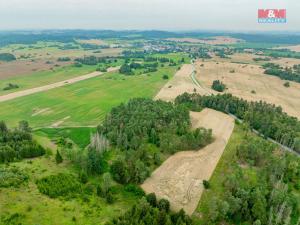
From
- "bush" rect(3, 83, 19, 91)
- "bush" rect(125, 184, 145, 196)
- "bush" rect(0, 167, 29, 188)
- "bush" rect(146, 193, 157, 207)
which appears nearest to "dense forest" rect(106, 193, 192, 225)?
"bush" rect(146, 193, 157, 207)

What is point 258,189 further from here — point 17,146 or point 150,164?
point 17,146

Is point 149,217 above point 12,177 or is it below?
below

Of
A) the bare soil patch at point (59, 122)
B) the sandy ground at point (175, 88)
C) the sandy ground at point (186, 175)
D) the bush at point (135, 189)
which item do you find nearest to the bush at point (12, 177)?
the bush at point (135, 189)

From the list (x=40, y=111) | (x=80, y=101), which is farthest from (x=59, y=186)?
(x=80, y=101)

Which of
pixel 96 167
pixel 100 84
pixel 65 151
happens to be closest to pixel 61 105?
pixel 100 84

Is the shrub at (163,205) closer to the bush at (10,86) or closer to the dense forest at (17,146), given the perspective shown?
the dense forest at (17,146)

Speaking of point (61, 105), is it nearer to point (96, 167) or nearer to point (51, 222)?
point (96, 167)

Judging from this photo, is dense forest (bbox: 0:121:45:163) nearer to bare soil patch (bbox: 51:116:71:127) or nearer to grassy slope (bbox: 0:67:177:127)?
bare soil patch (bbox: 51:116:71:127)
